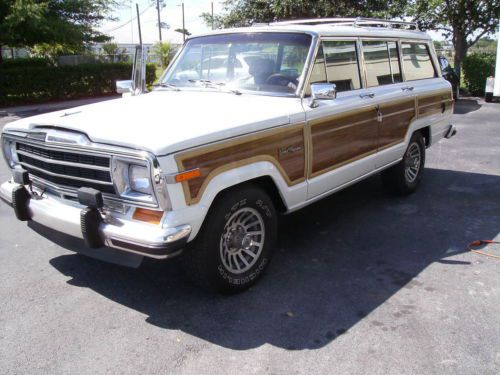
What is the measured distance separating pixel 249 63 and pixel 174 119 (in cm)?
129

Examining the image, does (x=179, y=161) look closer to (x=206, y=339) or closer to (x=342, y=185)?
(x=206, y=339)

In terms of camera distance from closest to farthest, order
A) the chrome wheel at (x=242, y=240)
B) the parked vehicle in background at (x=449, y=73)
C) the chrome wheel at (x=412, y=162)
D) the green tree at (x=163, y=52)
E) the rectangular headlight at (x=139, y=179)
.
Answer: the rectangular headlight at (x=139, y=179) < the chrome wheel at (x=242, y=240) < the chrome wheel at (x=412, y=162) < the parked vehicle in background at (x=449, y=73) < the green tree at (x=163, y=52)

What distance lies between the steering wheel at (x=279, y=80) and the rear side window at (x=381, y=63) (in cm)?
120

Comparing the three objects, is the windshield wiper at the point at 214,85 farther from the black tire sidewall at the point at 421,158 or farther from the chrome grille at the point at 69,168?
the black tire sidewall at the point at 421,158

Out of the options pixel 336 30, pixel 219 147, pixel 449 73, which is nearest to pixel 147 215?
pixel 219 147

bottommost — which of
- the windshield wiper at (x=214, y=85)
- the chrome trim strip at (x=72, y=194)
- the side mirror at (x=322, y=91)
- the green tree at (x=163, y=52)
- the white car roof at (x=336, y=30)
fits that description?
the chrome trim strip at (x=72, y=194)

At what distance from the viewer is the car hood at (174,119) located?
3236 mm

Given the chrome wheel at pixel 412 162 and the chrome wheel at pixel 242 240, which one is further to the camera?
the chrome wheel at pixel 412 162

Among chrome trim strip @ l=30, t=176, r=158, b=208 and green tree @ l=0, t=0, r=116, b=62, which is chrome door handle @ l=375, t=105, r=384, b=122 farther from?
green tree @ l=0, t=0, r=116, b=62

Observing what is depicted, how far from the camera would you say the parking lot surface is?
121 inches

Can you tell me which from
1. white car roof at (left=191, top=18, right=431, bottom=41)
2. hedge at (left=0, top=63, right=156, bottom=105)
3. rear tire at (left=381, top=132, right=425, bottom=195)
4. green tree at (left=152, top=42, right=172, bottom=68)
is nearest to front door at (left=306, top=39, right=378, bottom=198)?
white car roof at (left=191, top=18, right=431, bottom=41)

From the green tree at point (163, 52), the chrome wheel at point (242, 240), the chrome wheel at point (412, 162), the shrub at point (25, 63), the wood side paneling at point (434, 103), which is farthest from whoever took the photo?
the green tree at point (163, 52)

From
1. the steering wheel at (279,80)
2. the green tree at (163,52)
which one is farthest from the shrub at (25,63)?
the steering wheel at (279,80)

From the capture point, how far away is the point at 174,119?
3.62 meters
